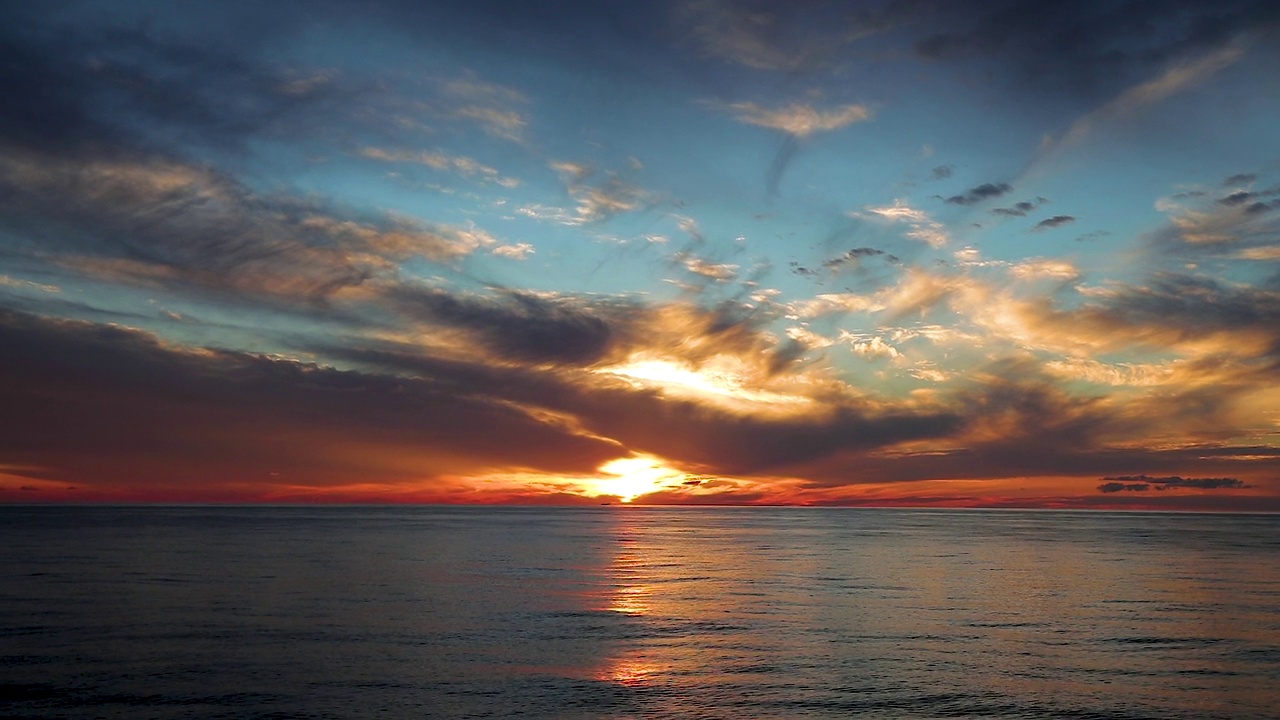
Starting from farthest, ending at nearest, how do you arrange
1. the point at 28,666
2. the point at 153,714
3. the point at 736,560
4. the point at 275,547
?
the point at 275,547, the point at 736,560, the point at 28,666, the point at 153,714

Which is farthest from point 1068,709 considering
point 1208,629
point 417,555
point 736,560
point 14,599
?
point 417,555

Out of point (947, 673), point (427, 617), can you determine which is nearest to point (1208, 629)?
point (947, 673)

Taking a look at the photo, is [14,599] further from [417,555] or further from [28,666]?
[417,555]

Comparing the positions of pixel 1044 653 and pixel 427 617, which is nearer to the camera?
pixel 1044 653

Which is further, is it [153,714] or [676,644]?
[676,644]

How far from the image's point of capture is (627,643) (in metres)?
39.5

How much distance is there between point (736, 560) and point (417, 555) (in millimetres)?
34875

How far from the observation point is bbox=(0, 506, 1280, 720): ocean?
29000 millimetres

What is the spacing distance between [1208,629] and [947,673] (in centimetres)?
2063

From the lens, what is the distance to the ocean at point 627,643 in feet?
95.1

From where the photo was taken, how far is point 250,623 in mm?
43875

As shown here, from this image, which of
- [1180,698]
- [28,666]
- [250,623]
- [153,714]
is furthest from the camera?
[250,623]

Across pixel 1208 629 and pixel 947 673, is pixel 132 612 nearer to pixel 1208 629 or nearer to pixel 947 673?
pixel 947 673

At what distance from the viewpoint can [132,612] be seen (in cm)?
4647
